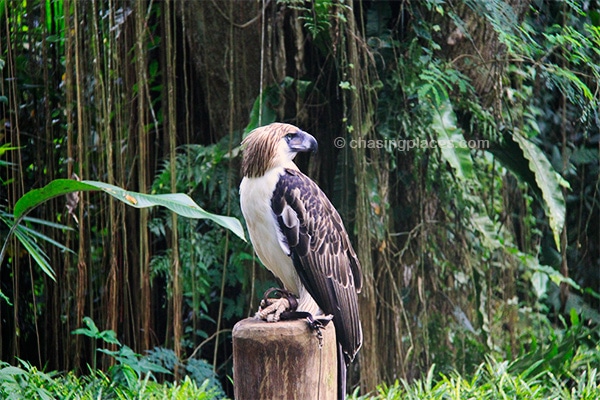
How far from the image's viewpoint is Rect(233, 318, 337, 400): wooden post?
256 cm

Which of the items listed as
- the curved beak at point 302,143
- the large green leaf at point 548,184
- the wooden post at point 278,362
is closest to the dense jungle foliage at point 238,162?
the large green leaf at point 548,184

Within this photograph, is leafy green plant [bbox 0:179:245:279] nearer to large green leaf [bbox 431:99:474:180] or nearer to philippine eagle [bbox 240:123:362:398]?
philippine eagle [bbox 240:123:362:398]

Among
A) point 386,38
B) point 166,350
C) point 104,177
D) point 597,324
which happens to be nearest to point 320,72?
point 386,38

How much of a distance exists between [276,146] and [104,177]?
196 centimetres

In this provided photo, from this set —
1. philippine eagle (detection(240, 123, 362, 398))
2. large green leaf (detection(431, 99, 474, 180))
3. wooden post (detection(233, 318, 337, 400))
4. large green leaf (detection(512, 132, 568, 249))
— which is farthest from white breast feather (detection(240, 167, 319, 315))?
large green leaf (detection(512, 132, 568, 249))

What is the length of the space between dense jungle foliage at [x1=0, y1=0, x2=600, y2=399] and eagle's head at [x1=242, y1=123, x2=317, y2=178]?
1409mm

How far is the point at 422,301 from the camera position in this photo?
520cm

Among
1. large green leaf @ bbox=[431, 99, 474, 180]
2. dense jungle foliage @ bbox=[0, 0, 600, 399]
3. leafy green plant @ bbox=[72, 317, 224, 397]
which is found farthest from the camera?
large green leaf @ bbox=[431, 99, 474, 180]

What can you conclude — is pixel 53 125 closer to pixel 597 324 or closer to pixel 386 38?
pixel 386 38

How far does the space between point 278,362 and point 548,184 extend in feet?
9.33

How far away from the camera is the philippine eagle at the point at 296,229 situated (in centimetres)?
295

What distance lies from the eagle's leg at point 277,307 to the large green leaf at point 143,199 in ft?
1.16

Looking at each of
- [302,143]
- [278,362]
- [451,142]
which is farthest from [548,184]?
[278,362]

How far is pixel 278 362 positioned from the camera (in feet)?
8.41
